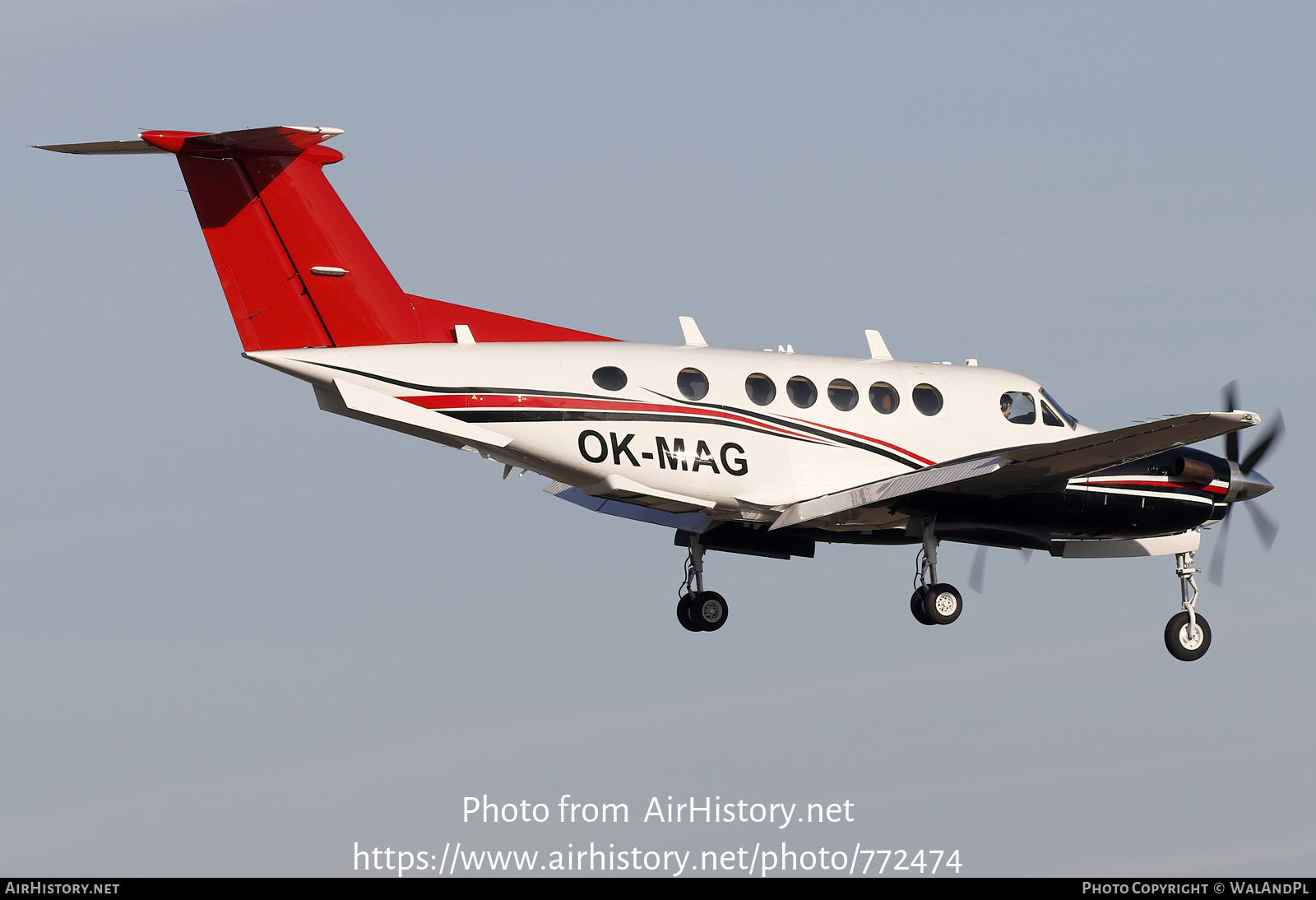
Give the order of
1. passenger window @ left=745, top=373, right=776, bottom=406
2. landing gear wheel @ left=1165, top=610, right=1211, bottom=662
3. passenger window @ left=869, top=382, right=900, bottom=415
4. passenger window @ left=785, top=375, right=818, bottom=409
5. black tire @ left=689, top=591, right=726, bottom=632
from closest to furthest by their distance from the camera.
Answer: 1. passenger window @ left=745, top=373, right=776, bottom=406
2. passenger window @ left=785, top=375, right=818, bottom=409
3. passenger window @ left=869, top=382, right=900, bottom=415
4. landing gear wheel @ left=1165, top=610, right=1211, bottom=662
5. black tire @ left=689, top=591, right=726, bottom=632

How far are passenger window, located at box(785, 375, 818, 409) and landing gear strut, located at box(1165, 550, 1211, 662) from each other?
7.10 metres

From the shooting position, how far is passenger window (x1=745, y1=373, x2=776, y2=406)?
24.5 metres

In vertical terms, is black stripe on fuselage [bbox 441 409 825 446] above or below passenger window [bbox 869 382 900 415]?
below

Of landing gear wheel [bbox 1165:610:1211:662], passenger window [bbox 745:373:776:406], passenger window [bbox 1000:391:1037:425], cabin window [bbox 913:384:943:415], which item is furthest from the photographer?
landing gear wheel [bbox 1165:610:1211:662]

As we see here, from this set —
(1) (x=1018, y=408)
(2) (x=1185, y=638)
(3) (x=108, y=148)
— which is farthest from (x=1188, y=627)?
(3) (x=108, y=148)

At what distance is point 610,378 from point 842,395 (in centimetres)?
372

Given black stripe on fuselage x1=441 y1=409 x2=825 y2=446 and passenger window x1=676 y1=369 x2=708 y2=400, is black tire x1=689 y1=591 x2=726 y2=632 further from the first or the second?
passenger window x1=676 y1=369 x2=708 y2=400

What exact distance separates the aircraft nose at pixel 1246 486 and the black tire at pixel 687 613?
869cm

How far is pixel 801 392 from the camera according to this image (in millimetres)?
24844

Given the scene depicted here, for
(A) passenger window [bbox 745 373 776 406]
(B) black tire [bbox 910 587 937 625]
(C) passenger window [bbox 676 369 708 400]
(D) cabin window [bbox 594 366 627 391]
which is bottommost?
(B) black tire [bbox 910 587 937 625]

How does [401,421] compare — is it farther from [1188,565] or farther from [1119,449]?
[1188,565]

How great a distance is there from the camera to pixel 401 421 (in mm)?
22375

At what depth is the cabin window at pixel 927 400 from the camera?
84.5ft

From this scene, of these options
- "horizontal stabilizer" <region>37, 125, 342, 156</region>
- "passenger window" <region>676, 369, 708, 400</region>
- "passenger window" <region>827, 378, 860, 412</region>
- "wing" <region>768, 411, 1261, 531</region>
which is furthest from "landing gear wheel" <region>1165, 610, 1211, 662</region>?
"horizontal stabilizer" <region>37, 125, 342, 156</region>
